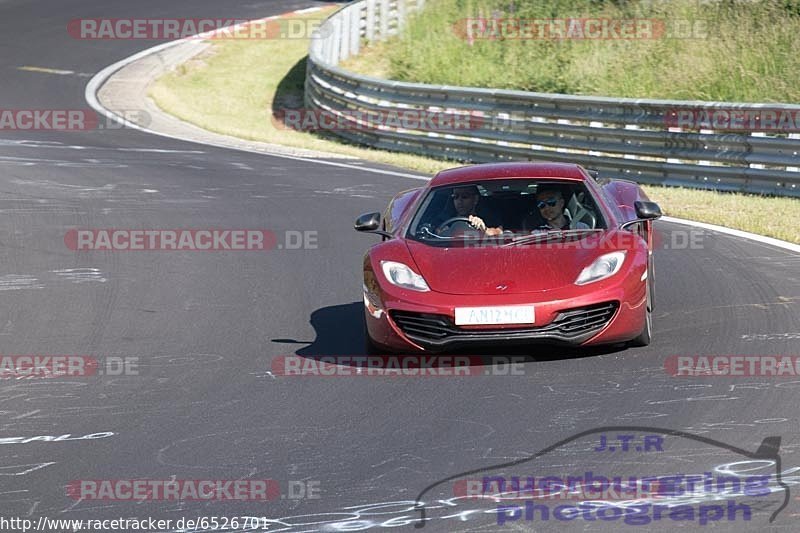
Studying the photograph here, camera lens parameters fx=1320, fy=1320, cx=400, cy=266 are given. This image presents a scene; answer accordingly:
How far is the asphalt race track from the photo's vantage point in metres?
5.67

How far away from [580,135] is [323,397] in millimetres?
11252

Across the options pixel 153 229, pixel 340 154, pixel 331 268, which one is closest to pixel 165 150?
pixel 340 154

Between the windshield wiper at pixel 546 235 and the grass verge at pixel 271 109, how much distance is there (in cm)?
434

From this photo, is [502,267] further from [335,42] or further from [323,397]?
[335,42]

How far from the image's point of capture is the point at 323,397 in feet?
24.5

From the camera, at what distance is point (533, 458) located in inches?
239

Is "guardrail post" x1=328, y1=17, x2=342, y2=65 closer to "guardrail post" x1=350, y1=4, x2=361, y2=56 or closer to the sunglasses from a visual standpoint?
"guardrail post" x1=350, y1=4, x2=361, y2=56

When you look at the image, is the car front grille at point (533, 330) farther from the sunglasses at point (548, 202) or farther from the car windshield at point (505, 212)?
the sunglasses at point (548, 202)

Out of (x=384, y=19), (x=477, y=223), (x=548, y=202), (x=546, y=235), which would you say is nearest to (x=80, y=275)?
(x=477, y=223)

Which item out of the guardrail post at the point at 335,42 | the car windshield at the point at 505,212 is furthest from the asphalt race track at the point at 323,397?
the guardrail post at the point at 335,42

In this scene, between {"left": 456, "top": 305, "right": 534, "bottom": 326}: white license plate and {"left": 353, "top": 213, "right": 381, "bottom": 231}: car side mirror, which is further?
{"left": 353, "top": 213, "right": 381, "bottom": 231}: car side mirror

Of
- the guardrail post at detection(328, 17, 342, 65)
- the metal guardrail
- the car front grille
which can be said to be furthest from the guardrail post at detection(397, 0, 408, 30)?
the car front grille

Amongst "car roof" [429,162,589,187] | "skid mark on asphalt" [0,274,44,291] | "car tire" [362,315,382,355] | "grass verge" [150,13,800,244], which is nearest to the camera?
"car tire" [362,315,382,355]

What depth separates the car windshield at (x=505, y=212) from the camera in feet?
29.4
